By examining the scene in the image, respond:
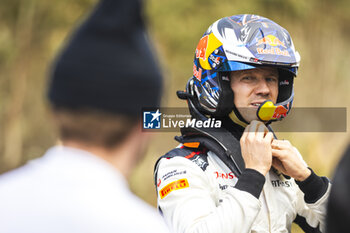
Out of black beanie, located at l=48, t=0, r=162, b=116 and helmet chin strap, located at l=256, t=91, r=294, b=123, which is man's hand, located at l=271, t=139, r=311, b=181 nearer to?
helmet chin strap, located at l=256, t=91, r=294, b=123

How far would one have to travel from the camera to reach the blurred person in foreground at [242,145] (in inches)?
90.6

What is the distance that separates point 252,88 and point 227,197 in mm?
653

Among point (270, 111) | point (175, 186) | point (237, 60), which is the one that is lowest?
point (175, 186)

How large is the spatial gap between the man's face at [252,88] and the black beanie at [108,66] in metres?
1.31

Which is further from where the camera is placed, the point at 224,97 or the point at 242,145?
the point at 224,97

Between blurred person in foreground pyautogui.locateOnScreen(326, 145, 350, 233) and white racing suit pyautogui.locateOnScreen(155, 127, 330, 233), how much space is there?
0.92m

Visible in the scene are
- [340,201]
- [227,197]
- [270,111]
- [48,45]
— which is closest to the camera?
[340,201]

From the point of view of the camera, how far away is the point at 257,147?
234cm

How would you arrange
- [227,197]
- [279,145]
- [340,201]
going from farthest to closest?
[279,145], [227,197], [340,201]

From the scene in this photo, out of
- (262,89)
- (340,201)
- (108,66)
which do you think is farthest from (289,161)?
(108,66)

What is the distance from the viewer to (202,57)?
8.91ft

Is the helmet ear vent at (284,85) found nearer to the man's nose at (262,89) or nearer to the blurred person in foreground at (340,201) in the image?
the man's nose at (262,89)

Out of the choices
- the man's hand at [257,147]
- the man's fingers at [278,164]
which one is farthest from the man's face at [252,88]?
the man's fingers at [278,164]

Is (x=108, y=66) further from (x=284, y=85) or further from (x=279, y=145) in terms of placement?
(x=284, y=85)
